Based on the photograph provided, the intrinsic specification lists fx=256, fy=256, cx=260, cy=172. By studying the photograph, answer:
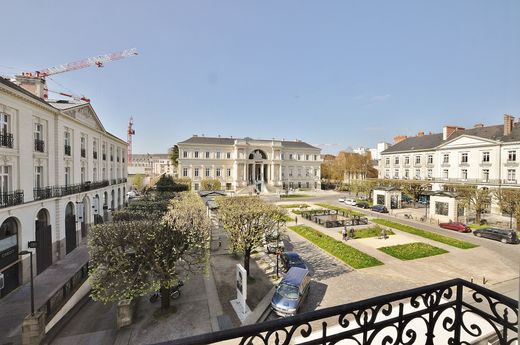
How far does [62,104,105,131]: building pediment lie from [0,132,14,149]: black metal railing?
6465mm

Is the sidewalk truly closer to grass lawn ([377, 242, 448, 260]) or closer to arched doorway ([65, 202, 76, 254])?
arched doorway ([65, 202, 76, 254])

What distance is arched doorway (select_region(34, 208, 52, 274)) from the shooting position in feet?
54.5

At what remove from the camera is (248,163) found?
65.1 meters

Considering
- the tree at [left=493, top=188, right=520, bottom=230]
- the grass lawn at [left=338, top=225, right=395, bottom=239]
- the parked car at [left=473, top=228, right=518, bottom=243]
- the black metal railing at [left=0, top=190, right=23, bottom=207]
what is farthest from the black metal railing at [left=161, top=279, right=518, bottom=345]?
the tree at [left=493, top=188, right=520, bottom=230]

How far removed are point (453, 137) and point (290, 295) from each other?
48.3m

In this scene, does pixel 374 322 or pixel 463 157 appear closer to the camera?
pixel 374 322

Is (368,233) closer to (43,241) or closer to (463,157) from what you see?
(43,241)

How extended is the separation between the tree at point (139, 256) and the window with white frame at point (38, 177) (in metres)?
8.38

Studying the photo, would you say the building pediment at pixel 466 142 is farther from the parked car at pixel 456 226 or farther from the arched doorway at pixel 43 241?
the arched doorway at pixel 43 241

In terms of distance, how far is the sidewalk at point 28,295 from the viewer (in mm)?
10750

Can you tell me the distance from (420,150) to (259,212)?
4696 cm

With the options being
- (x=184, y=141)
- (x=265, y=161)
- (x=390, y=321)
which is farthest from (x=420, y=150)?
(x=390, y=321)

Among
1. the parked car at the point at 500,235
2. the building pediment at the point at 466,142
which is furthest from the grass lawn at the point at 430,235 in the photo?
the building pediment at the point at 466,142

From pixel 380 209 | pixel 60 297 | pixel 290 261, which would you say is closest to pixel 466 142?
pixel 380 209
